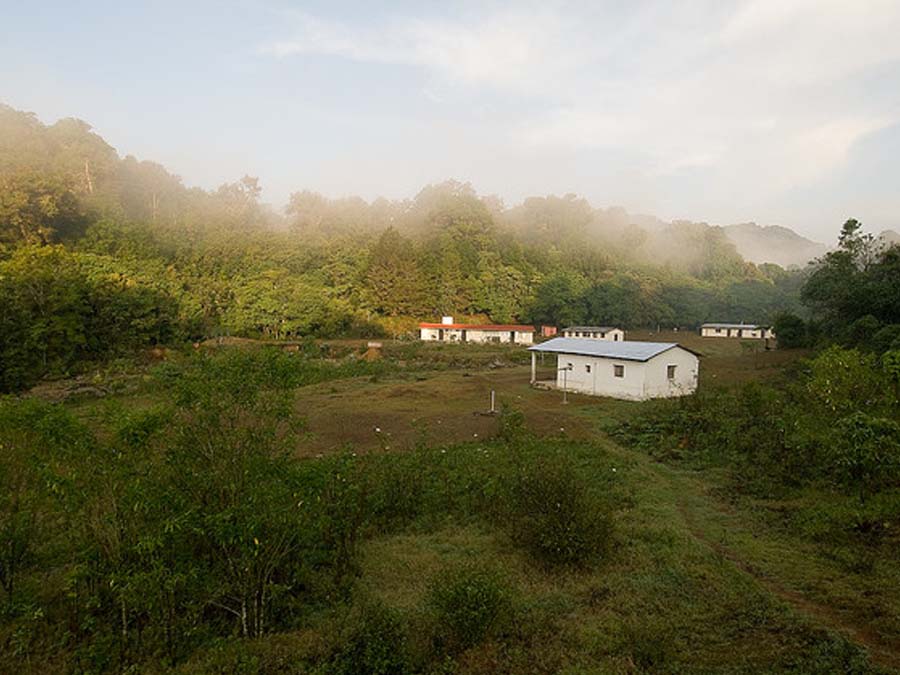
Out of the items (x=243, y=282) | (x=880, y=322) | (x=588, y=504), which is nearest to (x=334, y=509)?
(x=588, y=504)

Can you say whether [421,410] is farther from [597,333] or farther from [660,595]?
[597,333]

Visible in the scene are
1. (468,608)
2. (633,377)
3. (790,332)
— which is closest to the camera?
(468,608)

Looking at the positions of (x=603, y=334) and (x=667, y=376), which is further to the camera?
(x=603, y=334)

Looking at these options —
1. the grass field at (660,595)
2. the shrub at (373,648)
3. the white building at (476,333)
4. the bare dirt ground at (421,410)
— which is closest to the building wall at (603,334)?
the white building at (476,333)

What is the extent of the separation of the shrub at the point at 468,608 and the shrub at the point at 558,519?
1845mm

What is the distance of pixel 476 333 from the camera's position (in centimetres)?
5003

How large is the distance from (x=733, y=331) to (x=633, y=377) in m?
48.6

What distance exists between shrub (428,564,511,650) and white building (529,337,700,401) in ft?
59.3

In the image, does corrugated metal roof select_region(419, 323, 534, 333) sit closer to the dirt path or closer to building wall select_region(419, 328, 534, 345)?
building wall select_region(419, 328, 534, 345)

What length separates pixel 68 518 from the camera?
613 cm

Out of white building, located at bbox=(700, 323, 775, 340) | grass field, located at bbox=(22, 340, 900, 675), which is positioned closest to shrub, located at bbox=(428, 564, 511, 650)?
grass field, located at bbox=(22, 340, 900, 675)

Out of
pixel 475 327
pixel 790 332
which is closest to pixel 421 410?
pixel 475 327

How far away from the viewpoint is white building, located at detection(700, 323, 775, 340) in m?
61.6

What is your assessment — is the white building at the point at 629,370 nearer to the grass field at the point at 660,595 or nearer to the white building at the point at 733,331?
the grass field at the point at 660,595
